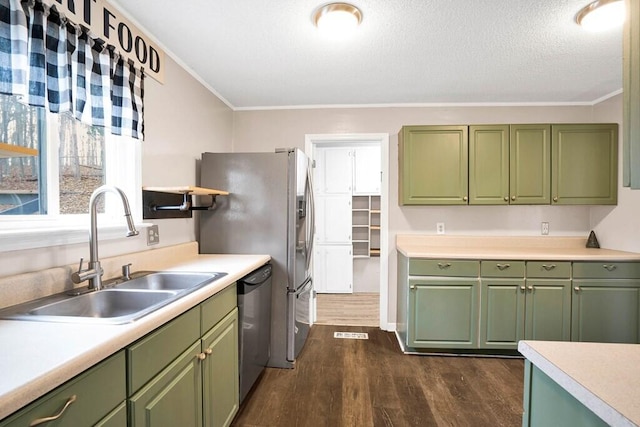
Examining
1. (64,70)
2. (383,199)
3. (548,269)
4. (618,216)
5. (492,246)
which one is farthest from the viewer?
(383,199)

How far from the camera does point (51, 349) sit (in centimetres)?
82

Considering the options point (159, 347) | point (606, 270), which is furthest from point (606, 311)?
point (159, 347)

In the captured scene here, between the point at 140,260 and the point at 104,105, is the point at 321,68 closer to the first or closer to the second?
the point at 104,105

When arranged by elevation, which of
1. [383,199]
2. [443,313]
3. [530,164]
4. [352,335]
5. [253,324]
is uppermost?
[530,164]

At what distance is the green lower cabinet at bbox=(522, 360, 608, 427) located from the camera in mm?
660

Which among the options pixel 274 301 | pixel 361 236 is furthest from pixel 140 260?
pixel 361 236

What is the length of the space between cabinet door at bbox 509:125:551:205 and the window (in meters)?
3.05

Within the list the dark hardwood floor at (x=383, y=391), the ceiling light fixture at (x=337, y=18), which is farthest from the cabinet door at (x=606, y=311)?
the ceiling light fixture at (x=337, y=18)

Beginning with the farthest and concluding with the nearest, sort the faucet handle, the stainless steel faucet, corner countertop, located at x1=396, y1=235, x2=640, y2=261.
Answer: corner countertop, located at x1=396, y1=235, x2=640, y2=261, the faucet handle, the stainless steel faucet

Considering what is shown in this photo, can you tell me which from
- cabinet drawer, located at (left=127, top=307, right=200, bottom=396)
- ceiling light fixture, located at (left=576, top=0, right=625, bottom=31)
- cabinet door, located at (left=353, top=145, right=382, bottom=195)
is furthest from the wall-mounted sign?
cabinet door, located at (left=353, top=145, right=382, bottom=195)

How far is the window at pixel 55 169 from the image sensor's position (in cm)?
125

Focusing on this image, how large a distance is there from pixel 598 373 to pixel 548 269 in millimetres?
2266

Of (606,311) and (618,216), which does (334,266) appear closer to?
(606,311)

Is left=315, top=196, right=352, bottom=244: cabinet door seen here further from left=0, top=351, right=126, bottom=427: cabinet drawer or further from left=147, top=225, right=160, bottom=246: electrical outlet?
left=0, top=351, right=126, bottom=427: cabinet drawer
